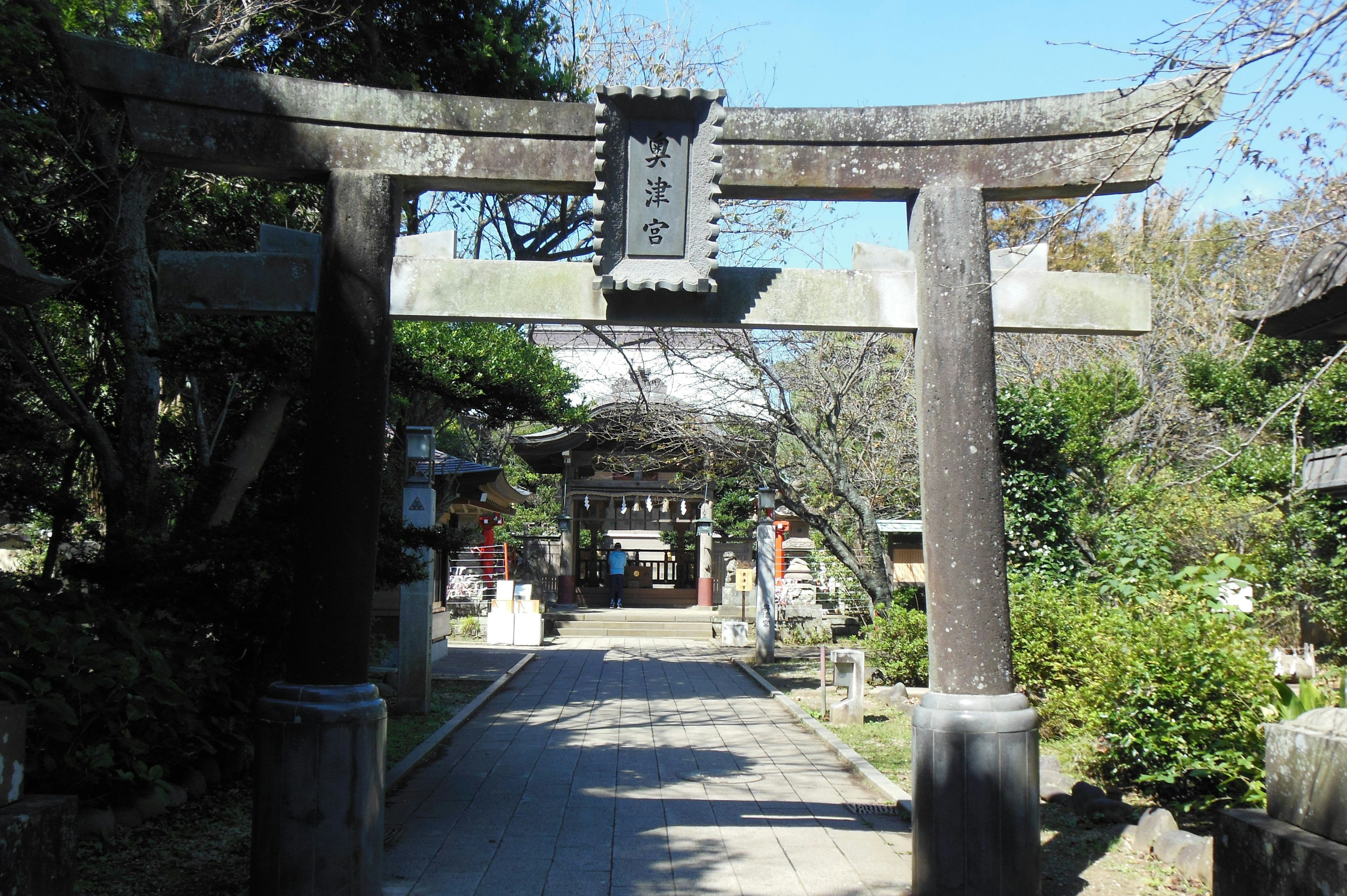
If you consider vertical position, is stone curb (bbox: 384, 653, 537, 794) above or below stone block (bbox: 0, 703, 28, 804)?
below

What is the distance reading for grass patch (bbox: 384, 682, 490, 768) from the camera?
8.84 meters

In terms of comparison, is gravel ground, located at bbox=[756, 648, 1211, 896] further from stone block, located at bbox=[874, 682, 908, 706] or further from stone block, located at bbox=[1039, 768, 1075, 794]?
stone block, located at bbox=[874, 682, 908, 706]

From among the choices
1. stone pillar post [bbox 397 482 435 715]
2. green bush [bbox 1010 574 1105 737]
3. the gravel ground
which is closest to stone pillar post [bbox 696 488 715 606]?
stone pillar post [bbox 397 482 435 715]

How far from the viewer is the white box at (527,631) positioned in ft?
67.9

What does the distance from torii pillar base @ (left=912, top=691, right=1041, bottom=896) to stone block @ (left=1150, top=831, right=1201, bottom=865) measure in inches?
53.8

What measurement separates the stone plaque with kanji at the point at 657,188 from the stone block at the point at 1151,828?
399cm

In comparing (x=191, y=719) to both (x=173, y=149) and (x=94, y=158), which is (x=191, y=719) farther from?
(x=94, y=158)

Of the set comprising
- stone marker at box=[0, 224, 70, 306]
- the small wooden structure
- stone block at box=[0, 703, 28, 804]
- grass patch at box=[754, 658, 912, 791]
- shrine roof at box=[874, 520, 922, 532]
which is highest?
stone marker at box=[0, 224, 70, 306]

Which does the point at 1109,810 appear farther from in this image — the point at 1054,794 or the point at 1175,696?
the point at 1175,696

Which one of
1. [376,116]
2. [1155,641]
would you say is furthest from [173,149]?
[1155,641]

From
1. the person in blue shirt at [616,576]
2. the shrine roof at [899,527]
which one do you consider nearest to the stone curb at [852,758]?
the shrine roof at [899,527]

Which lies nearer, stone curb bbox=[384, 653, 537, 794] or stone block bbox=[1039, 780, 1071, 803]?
stone block bbox=[1039, 780, 1071, 803]

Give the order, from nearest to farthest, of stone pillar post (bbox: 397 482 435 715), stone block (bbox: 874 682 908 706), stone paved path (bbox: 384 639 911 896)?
1. stone paved path (bbox: 384 639 911 896)
2. stone pillar post (bbox: 397 482 435 715)
3. stone block (bbox: 874 682 908 706)

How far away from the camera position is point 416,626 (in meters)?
11.0
